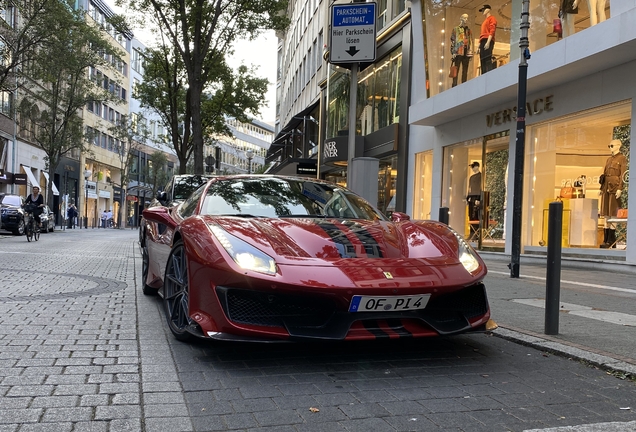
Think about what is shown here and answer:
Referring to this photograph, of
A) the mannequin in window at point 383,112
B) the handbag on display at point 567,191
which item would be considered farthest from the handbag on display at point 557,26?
the mannequin in window at point 383,112

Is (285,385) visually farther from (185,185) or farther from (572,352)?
(185,185)

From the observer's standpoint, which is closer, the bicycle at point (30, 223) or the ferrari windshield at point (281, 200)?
the ferrari windshield at point (281, 200)

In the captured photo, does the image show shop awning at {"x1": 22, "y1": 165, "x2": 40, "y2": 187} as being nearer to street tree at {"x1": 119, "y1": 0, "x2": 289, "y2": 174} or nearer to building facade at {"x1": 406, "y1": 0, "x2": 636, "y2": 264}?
street tree at {"x1": 119, "y1": 0, "x2": 289, "y2": 174}

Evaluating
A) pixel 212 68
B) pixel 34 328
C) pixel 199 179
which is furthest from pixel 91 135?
pixel 34 328

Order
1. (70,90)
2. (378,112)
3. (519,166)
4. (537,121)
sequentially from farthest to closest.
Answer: (70,90) → (378,112) → (537,121) → (519,166)

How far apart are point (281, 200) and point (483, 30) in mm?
12521

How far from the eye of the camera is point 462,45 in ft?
54.1

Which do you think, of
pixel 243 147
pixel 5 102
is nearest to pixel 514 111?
pixel 5 102

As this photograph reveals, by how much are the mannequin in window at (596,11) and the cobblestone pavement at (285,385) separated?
8942 mm

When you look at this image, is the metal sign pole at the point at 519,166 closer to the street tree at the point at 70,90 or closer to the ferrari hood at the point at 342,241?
the ferrari hood at the point at 342,241

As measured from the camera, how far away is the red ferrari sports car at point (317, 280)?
3418 millimetres

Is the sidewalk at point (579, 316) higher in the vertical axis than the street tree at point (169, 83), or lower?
lower

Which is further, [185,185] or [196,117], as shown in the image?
[196,117]

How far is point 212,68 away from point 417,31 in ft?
27.1
